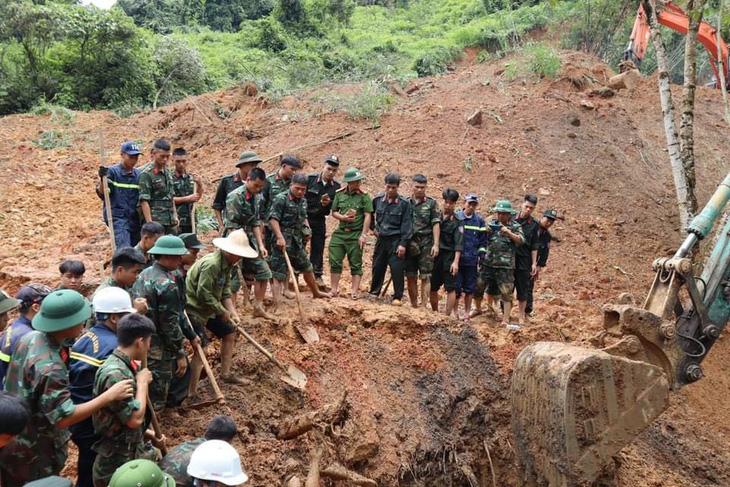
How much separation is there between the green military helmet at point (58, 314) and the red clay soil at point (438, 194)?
5.19 feet

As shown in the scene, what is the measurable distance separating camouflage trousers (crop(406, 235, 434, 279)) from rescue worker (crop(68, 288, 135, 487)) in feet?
13.5

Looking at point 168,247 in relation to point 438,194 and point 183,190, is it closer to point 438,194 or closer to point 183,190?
point 183,190

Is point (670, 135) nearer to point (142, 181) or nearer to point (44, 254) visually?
point (142, 181)

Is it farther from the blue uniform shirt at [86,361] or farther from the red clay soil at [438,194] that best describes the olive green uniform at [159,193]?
the blue uniform shirt at [86,361]

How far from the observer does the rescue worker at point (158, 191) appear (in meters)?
5.95

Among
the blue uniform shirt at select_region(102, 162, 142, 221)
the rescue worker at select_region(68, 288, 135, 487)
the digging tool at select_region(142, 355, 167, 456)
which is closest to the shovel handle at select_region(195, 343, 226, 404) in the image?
the digging tool at select_region(142, 355, 167, 456)

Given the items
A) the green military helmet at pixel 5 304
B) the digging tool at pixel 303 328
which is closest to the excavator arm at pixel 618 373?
the digging tool at pixel 303 328

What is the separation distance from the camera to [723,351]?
28.9 ft

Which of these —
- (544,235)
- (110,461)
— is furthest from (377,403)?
(544,235)

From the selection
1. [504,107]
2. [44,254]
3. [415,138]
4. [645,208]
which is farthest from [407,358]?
[504,107]

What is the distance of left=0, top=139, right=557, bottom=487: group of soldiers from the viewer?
10.2ft

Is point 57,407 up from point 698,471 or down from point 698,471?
up

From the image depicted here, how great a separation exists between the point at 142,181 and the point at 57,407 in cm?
336

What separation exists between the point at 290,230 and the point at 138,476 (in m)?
3.92
